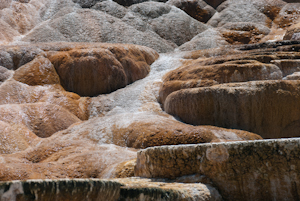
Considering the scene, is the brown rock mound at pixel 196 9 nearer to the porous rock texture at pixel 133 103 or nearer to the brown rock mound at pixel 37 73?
the porous rock texture at pixel 133 103

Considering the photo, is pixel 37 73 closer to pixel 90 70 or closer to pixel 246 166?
pixel 90 70

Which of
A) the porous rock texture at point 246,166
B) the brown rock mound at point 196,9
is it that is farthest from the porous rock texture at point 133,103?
the brown rock mound at point 196,9

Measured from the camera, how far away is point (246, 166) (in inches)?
125

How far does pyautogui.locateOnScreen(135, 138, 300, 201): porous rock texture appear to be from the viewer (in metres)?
3.01

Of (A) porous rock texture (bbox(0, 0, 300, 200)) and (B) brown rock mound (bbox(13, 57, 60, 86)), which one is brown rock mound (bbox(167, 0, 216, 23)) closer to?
(A) porous rock texture (bbox(0, 0, 300, 200))

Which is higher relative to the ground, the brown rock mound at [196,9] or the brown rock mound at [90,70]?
the brown rock mound at [196,9]

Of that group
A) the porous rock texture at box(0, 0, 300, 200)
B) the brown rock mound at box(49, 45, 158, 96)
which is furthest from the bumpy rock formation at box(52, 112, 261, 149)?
the brown rock mound at box(49, 45, 158, 96)

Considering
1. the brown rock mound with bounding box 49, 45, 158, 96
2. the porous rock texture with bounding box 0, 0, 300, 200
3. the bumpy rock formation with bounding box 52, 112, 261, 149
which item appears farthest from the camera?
the brown rock mound with bounding box 49, 45, 158, 96

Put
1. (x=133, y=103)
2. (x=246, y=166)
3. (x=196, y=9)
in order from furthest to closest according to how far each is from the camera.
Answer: (x=196, y=9) → (x=133, y=103) → (x=246, y=166)

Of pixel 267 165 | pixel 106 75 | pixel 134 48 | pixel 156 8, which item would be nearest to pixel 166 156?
pixel 267 165

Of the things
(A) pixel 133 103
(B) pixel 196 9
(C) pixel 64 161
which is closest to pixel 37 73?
(A) pixel 133 103

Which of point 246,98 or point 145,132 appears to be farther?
point 246,98

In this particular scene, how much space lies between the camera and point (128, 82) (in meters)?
13.7

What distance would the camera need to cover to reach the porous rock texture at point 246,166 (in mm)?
3014
